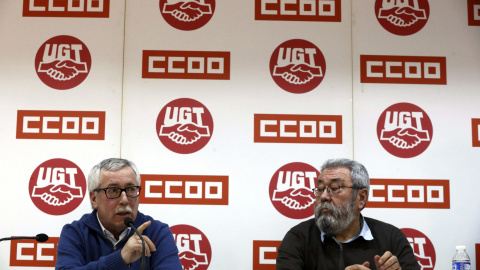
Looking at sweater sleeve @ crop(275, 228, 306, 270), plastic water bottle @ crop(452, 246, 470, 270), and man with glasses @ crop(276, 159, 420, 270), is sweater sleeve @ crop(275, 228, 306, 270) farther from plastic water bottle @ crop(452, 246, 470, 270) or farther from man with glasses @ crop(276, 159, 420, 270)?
plastic water bottle @ crop(452, 246, 470, 270)

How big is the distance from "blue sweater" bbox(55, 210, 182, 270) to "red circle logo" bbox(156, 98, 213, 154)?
24.0 inches

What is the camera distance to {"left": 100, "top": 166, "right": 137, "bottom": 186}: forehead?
2.85 metres

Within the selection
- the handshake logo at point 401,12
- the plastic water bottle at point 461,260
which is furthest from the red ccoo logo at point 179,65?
the plastic water bottle at point 461,260

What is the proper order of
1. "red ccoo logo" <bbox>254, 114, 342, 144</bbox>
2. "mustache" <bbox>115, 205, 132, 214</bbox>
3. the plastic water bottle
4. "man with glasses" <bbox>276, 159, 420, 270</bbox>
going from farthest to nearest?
"red ccoo logo" <bbox>254, 114, 342, 144</bbox> < the plastic water bottle < "man with glasses" <bbox>276, 159, 420, 270</bbox> < "mustache" <bbox>115, 205, 132, 214</bbox>

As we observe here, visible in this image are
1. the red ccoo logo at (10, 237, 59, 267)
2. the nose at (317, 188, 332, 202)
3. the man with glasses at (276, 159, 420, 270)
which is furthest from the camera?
the red ccoo logo at (10, 237, 59, 267)

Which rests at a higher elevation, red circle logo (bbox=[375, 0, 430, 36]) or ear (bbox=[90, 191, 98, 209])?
red circle logo (bbox=[375, 0, 430, 36])

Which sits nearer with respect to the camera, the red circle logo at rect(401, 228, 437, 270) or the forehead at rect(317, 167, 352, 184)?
the forehead at rect(317, 167, 352, 184)

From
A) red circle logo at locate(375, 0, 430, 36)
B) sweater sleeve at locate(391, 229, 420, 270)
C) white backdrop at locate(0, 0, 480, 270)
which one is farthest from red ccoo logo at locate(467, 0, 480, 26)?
sweater sleeve at locate(391, 229, 420, 270)

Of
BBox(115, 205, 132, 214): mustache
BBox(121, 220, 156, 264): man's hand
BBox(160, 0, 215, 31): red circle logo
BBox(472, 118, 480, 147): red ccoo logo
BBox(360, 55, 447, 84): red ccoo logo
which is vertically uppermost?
BBox(160, 0, 215, 31): red circle logo

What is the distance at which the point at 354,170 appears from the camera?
3086 millimetres

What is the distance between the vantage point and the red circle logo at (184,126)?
3.43m

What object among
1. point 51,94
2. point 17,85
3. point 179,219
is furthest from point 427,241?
point 17,85

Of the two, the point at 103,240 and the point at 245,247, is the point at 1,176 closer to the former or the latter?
the point at 103,240

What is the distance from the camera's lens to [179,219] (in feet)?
11.1
